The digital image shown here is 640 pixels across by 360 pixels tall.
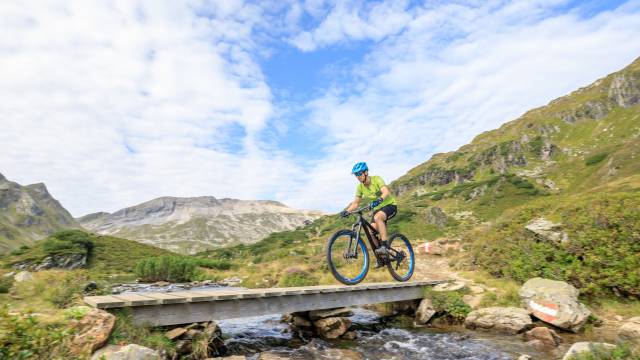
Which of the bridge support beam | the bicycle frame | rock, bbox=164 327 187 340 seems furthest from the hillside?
rock, bbox=164 327 187 340

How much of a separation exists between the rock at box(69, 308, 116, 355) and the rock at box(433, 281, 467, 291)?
11.4 meters

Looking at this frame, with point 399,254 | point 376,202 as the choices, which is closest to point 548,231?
point 399,254

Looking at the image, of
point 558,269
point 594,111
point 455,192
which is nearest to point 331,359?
point 558,269

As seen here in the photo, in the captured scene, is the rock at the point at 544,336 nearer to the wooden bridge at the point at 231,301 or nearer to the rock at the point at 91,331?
the wooden bridge at the point at 231,301

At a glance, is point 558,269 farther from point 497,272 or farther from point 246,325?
point 246,325

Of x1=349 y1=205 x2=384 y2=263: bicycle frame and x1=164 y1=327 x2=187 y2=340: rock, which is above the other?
x1=349 y1=205 x2=384 y2=263: bicycle frame

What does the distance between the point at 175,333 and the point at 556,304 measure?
1094 cm

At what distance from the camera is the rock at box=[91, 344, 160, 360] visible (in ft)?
19.8

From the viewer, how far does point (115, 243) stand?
239 feet

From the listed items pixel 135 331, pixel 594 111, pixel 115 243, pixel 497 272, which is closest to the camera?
pixel 135 331

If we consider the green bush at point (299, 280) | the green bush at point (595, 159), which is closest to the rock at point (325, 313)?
the green bush at point (299, 280)

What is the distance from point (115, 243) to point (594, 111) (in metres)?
121

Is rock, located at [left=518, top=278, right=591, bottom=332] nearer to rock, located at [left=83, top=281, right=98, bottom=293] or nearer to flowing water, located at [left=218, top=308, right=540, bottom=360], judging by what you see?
flowing water, located at [left=218, top=308, right=540, bottom=360]

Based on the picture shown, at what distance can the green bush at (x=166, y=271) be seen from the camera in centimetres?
3553
